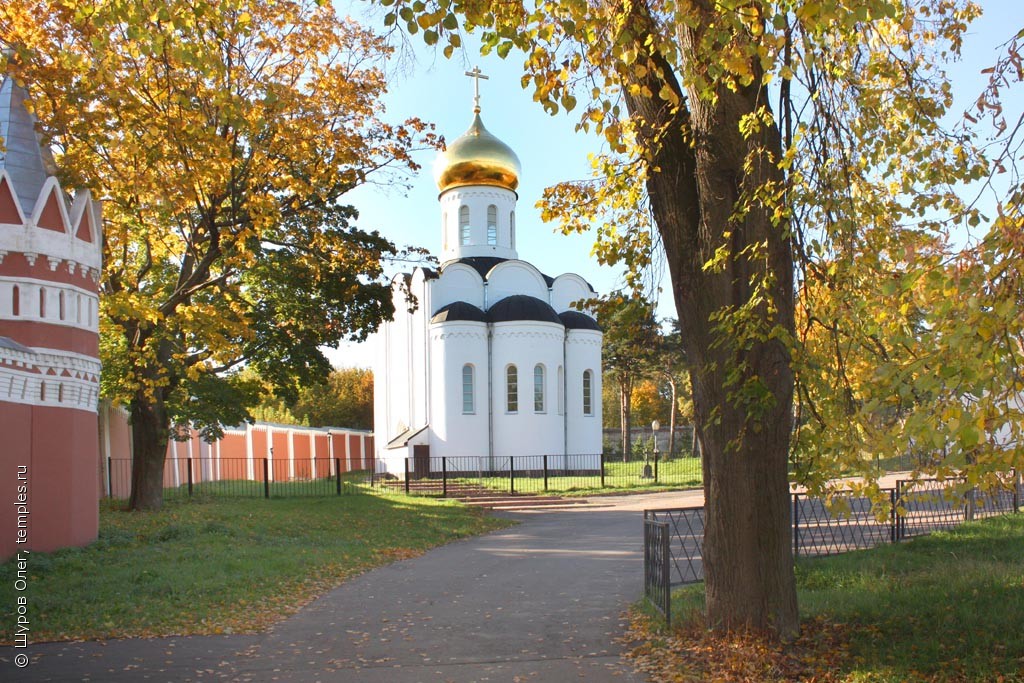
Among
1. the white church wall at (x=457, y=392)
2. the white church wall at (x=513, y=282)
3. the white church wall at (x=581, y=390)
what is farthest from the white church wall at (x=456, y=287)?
the white church wall at (x=581, y=390)

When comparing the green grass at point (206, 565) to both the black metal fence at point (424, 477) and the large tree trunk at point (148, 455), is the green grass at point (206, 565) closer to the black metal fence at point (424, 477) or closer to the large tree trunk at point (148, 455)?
the large tree trunk at point (148, 455)

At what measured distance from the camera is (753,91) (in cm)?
717

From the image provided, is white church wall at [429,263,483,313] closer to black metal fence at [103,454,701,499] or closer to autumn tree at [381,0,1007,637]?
black metal fence at [103,454,701,499]

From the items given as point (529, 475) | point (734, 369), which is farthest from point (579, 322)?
point (734, 369)

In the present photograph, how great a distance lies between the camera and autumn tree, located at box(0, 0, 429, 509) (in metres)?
10.0

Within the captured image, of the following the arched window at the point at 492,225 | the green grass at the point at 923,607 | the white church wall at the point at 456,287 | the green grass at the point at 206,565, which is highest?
the arched window at the point at 492,225

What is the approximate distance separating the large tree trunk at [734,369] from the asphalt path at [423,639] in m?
1.20

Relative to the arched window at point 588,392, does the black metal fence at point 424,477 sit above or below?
below

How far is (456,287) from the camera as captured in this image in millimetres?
34688

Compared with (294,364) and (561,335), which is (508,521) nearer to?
(294,364)

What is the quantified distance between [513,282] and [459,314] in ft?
11.8

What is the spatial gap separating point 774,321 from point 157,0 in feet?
18.0

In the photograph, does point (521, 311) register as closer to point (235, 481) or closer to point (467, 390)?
point (467, 390)

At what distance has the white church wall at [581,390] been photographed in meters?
34.6
